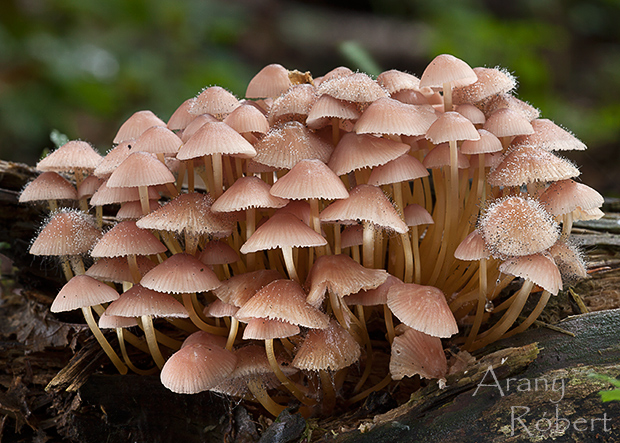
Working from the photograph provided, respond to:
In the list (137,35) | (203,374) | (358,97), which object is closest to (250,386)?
(203,374)

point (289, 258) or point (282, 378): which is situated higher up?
point (289, 258)

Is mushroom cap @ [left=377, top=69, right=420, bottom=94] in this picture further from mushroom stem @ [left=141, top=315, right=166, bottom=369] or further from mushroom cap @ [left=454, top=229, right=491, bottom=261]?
mushroom stem @ [left=141, top=315, right=166, bottom=369]

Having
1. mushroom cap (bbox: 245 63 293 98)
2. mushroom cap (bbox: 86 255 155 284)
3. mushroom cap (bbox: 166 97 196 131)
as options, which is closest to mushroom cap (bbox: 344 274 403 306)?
mushroom cap (bbox: 86 255 155 284)

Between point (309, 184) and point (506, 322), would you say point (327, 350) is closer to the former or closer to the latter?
point (309, 184)

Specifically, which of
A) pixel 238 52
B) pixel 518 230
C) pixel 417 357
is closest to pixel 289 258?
pixel 417 357

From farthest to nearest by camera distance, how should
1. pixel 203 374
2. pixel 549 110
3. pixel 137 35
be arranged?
pixel 137 35, pixel 549 110, pixel 203 374

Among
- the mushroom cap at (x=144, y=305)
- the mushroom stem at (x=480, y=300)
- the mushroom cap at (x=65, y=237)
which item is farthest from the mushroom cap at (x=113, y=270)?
the mushroom stem at (x=480, y=300)

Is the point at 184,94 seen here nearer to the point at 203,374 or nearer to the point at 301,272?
the point at 301,272
